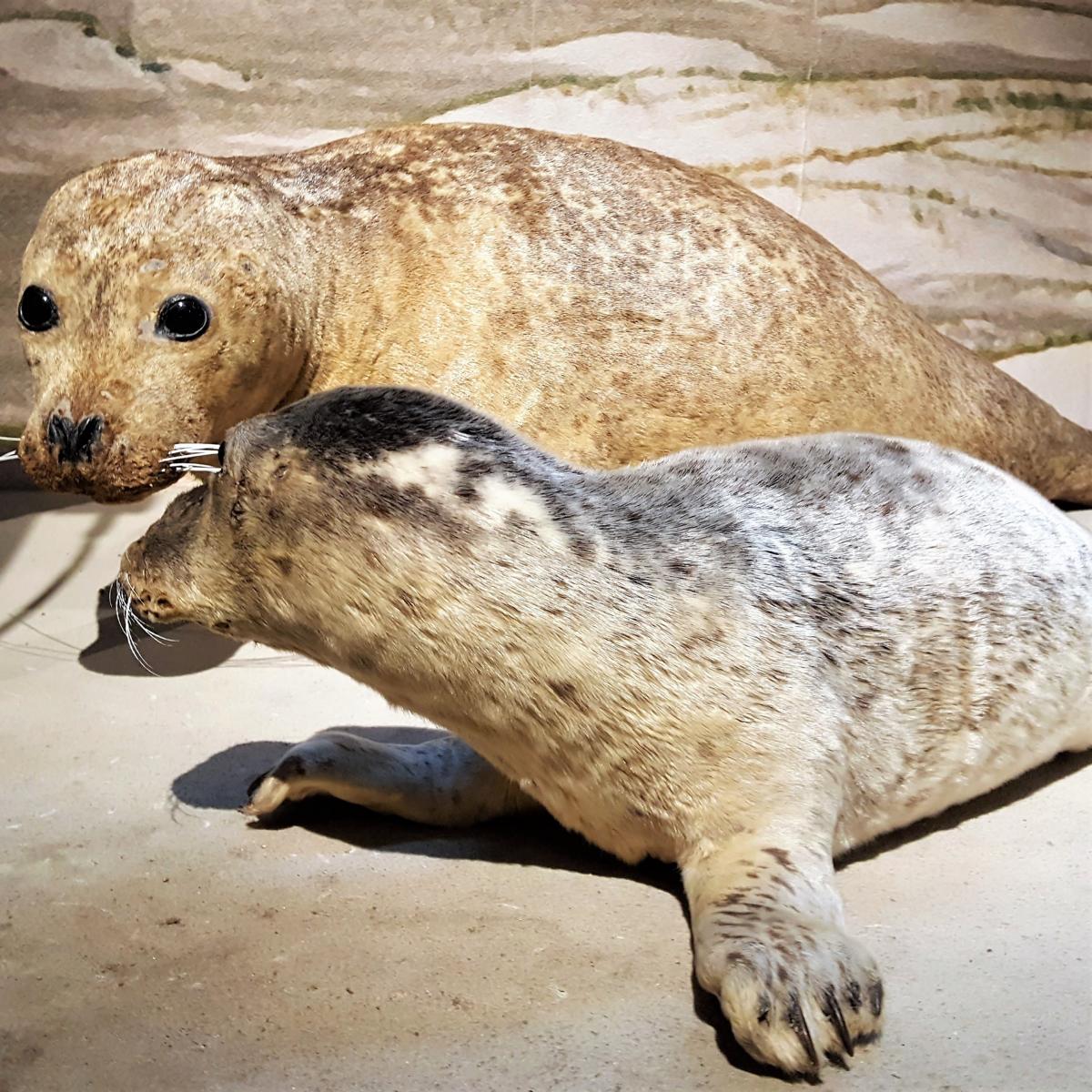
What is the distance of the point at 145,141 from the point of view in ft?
13.5

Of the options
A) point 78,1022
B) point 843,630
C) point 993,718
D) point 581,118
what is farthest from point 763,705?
point 581,118

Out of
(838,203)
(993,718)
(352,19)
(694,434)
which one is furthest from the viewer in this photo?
(838,203)

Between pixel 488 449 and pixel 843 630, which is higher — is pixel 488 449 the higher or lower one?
the higher one

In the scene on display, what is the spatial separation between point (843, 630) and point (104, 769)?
1346mm

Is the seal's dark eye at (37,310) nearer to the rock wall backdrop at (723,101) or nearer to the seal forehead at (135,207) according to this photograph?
the seal forehead at (135,207)

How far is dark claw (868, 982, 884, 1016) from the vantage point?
155cm

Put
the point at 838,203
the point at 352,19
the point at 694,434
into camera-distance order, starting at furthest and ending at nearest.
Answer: the point at 838,203 < the point at 352,19 < the point at 694,434

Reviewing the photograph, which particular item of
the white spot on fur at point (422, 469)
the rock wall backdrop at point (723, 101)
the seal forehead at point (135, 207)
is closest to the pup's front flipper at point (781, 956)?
the white spot on fur at point (422, 469)

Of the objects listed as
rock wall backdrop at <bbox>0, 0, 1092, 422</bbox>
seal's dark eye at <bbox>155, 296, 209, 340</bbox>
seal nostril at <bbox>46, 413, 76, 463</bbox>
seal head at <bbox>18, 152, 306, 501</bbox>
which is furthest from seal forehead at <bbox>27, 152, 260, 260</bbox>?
rock wall backdrop at <bbox>0, 0, 1092, 422</bbox>

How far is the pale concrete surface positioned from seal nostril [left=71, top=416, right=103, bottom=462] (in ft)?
1.84

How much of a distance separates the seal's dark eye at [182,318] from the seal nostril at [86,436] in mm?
198

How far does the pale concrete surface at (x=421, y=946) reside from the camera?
1.53 metres

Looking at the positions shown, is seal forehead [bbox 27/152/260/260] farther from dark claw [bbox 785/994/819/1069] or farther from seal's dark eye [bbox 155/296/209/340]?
dark claw [bbox 785/994/819/1069]

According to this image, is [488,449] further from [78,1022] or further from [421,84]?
[421,84]
